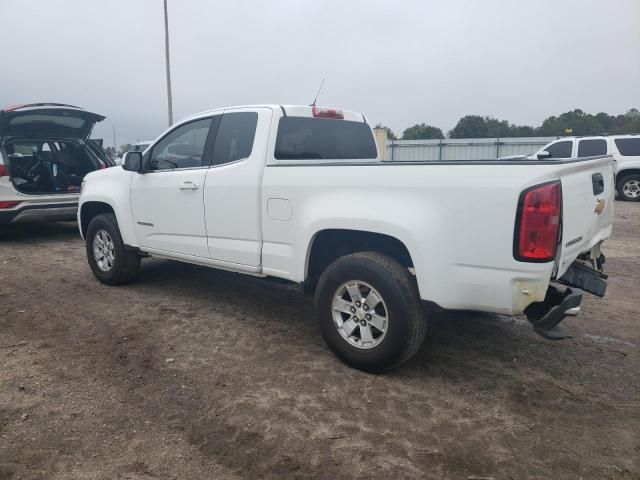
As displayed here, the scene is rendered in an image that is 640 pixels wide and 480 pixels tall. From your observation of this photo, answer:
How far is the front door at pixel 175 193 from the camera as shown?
4453mm

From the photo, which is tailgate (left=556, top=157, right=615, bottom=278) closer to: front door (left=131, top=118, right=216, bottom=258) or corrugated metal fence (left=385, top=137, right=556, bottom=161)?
front door (left=131, top=118, right=216, bottom=258)

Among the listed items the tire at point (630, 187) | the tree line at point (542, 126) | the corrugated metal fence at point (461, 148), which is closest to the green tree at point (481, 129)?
the tree line at point (542, 126)

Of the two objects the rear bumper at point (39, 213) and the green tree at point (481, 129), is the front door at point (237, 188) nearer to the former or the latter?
the rear bumper at point (39, 213)

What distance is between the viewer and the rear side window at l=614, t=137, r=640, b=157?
43.0ft

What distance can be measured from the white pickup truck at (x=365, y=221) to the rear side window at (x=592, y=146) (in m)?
10.2

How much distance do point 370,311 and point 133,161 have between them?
3.00 m

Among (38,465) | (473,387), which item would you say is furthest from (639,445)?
(38,465)

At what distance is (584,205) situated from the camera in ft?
10.1

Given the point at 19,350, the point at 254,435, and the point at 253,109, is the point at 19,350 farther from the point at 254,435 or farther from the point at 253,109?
the point at 253,109

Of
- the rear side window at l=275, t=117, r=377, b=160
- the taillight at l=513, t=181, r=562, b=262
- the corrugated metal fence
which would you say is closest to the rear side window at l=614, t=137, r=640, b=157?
the corrugated metal fence

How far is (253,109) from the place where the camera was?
4.23 metres

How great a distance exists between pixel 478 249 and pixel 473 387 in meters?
1.00

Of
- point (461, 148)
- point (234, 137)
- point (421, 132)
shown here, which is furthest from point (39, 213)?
point (421, 132)

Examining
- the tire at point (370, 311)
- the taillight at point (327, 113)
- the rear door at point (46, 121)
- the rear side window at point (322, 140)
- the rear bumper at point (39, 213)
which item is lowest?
the tire at point (370, 311)
